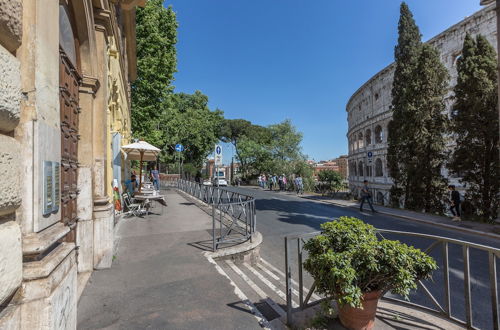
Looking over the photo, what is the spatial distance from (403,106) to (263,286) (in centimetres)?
1506

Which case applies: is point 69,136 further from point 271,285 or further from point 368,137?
point 368,137

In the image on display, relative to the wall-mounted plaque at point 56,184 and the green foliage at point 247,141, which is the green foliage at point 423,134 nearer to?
the wall-mounted plaque at point 56,184

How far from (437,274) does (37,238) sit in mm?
6207

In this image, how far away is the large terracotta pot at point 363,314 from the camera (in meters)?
2.60

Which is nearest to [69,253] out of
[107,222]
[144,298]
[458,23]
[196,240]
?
[144,298]

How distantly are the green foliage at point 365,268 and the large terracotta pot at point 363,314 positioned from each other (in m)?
0.07

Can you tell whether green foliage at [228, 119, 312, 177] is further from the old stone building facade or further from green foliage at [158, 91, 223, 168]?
the old stone building facade

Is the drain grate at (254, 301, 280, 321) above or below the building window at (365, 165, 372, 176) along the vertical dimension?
below

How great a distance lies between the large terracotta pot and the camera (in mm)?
2596

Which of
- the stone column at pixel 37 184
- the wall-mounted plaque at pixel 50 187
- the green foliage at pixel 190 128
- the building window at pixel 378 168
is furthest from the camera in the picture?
the green foliage at pixel 190 128

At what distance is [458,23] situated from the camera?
2027 cm

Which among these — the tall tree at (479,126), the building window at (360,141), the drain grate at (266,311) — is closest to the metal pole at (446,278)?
the drain grate at (266,311)

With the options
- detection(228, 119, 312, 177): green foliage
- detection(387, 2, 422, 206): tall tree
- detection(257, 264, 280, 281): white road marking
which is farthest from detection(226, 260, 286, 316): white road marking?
detection(228, 119, 312, 177): green foliage

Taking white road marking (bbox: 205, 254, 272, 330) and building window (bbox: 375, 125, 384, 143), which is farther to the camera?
building window (bbox: 375, 125, 384, 143)
